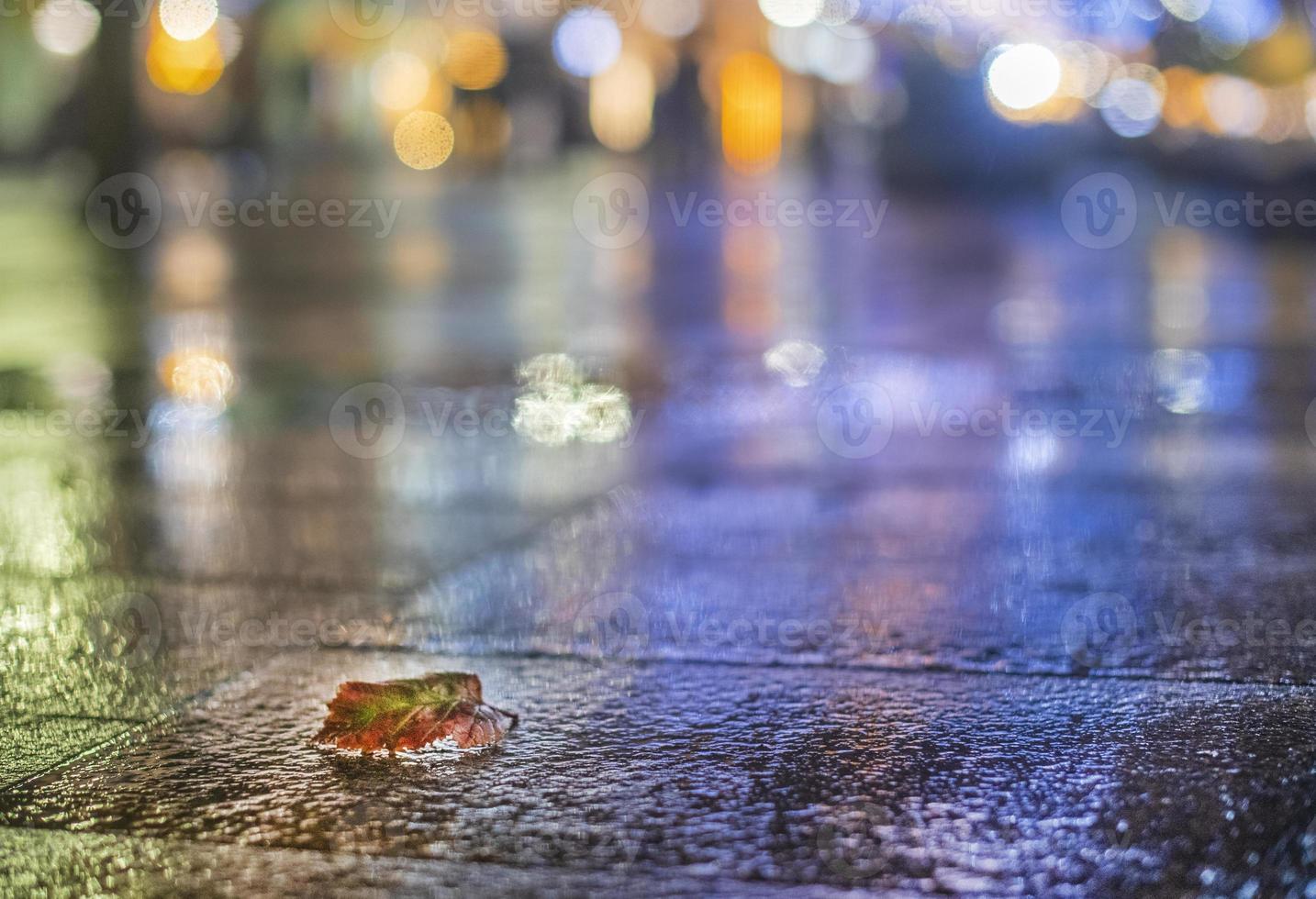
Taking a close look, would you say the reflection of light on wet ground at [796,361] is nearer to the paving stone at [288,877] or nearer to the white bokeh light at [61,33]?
the paving stone at [288,877]

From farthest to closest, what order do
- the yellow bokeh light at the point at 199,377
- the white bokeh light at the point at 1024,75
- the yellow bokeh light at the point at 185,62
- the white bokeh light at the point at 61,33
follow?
the yellow bokeh light at the point at 185,62, the white bokeh light at the point at 61,33, the white bokeh light at the point at 1024,75, the yellow bokeh light at the point at 199,377

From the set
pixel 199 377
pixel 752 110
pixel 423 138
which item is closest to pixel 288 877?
pixel 199 377

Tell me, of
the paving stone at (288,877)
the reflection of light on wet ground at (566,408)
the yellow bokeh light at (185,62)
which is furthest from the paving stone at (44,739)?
the yellow bokeh light at (185,62)

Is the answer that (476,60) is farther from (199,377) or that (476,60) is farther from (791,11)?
(199,377)

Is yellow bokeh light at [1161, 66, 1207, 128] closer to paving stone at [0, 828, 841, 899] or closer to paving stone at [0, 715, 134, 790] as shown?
paving stone at [0, 715, 134, 790]

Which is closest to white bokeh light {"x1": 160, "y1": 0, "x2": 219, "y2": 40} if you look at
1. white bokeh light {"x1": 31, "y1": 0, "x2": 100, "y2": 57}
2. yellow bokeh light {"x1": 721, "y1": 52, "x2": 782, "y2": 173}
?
white bokeh light {"x1": 31, "y1": 0, "x2": 100, "y2": 57}

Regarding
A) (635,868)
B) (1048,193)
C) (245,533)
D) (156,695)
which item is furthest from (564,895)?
(1048,193)
